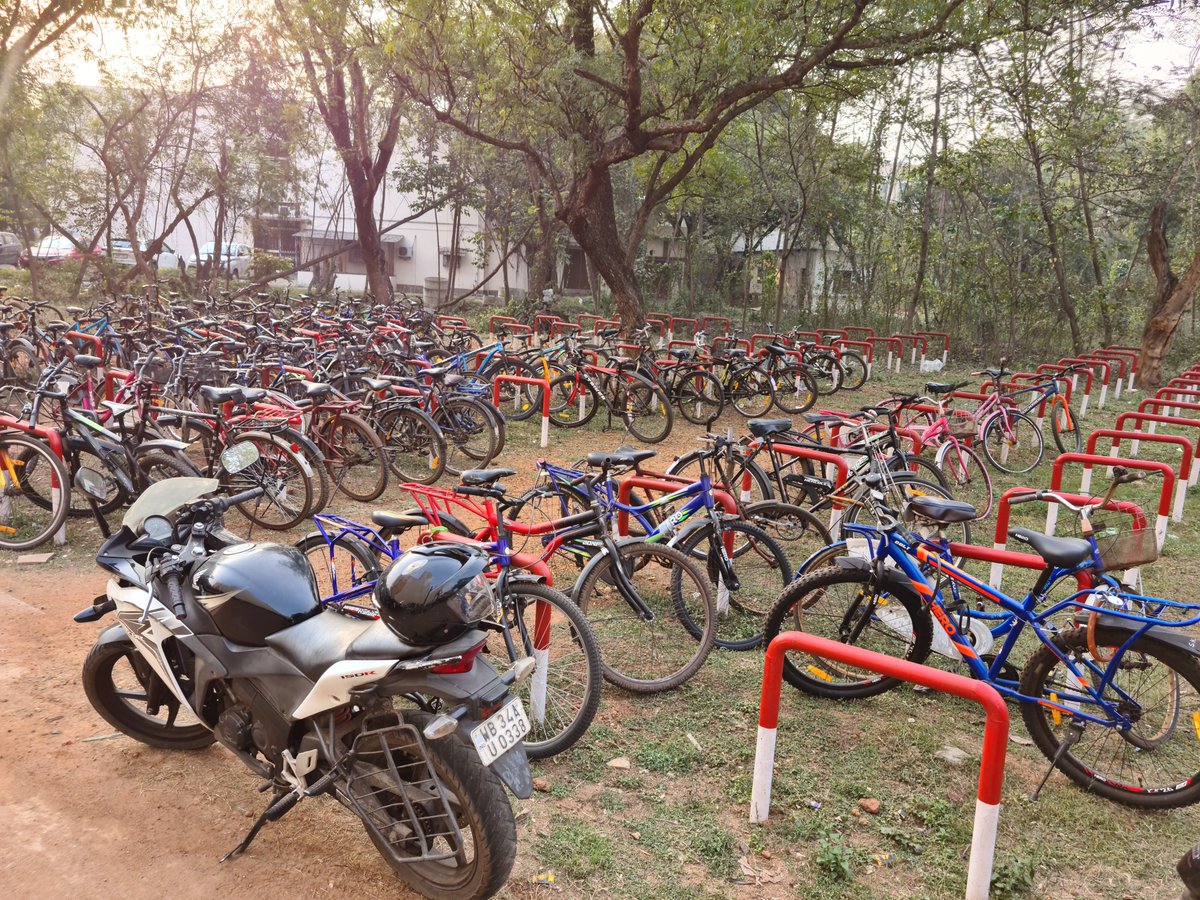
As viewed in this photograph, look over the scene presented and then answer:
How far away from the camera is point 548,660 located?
3.42 meters

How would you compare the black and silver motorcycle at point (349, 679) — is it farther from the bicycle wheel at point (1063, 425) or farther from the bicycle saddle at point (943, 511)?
the bicycle wheel at point (1063, 425)

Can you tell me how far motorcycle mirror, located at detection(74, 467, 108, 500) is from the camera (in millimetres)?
4762

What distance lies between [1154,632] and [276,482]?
4985 mm

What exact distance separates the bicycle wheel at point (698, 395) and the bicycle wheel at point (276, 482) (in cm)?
525

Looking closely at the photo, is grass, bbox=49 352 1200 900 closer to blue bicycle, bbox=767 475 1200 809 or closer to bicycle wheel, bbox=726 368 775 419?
blue bicycle, bbox=767 475 1200 809

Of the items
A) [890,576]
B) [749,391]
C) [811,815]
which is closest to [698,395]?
[749,391]

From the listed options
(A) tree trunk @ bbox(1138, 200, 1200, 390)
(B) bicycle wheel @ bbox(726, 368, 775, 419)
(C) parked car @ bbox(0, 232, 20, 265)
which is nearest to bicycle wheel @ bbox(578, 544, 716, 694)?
(B) bicycle wheel @ bbox(726, 368, 775, 419)

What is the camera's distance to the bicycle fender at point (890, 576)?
3.50m

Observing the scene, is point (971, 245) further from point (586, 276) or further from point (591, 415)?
point (586, 276)

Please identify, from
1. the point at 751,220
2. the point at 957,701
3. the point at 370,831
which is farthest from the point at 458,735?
the point at 751,220

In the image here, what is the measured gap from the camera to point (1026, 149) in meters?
15.2

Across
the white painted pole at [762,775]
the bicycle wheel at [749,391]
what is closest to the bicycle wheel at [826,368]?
the bicycle wheel at [749,391]

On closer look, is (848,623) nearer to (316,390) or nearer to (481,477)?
(481,477)

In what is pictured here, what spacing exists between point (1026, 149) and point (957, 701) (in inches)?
582
